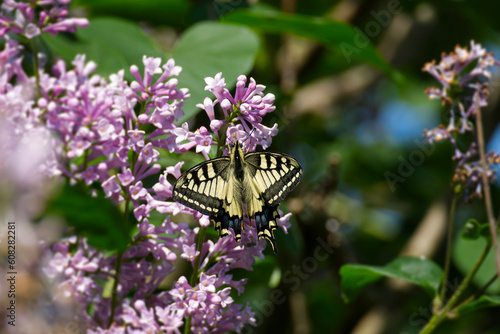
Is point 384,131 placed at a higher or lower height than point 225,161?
lower

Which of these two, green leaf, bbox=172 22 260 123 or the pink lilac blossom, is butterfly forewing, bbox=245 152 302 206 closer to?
the pink lilac blossom

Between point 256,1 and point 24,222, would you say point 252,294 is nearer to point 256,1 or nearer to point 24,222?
point 256,1

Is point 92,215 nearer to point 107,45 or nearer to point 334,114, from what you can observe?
point 107,45

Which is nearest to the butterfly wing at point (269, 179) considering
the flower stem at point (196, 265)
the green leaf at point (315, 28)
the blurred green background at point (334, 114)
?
the flower stem at point (196, 265)

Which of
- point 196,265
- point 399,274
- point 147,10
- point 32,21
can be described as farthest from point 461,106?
point 147,10

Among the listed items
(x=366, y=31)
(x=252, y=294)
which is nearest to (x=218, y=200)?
(x=252, y=294)
